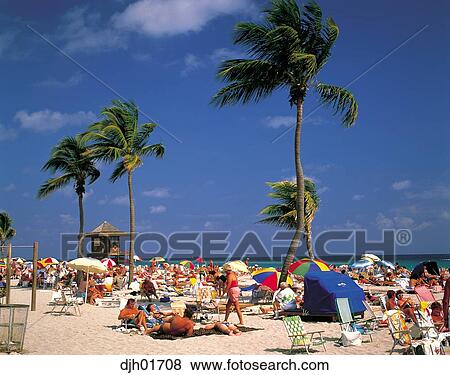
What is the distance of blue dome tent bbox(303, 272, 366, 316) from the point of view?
12359 mm

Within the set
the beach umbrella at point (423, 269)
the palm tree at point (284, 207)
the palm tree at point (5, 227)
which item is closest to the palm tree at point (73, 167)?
the palm tree at point (284, 207)

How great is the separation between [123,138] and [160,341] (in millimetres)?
13824

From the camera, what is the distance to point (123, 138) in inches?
897

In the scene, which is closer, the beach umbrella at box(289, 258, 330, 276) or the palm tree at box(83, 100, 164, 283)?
the beach umbrella at box(289, 258, 330, 276)

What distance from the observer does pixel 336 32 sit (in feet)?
55.2

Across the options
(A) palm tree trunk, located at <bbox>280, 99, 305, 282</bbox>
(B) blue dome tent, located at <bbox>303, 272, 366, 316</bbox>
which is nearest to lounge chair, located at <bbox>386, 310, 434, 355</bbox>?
(B) blue dome tent, located at <bbox>303, 272, 366, 316</bbox>

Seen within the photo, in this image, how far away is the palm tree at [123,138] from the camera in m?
22.7

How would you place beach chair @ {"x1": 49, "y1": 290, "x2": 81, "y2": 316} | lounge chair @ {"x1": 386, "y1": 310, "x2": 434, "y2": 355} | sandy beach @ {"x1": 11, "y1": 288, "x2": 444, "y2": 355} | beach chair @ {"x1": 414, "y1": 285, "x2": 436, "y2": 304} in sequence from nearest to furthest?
lounge chair @ {"x1": 386, "y1": 310, "x2": 434, "y2": 355}, sandy beach @ {"x1": 11, "y1": 288, "x2": 444, "y2": 355}, beach chair @ {"x1": 414, "y1": 285, "x2": 436, "y2": 304}, beach chair @ {"x1": 49, "y1": 290, "x2": 81, "y2": 316}

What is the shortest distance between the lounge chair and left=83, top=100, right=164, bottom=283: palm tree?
592 inches

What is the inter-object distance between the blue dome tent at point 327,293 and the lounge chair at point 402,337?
337cm

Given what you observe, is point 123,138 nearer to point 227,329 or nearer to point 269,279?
point 269,279

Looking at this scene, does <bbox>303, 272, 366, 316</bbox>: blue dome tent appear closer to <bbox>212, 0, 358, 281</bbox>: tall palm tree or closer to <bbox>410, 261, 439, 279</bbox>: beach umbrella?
<bbox>212, 0, 358, 281</bbox>: tall palm tree
